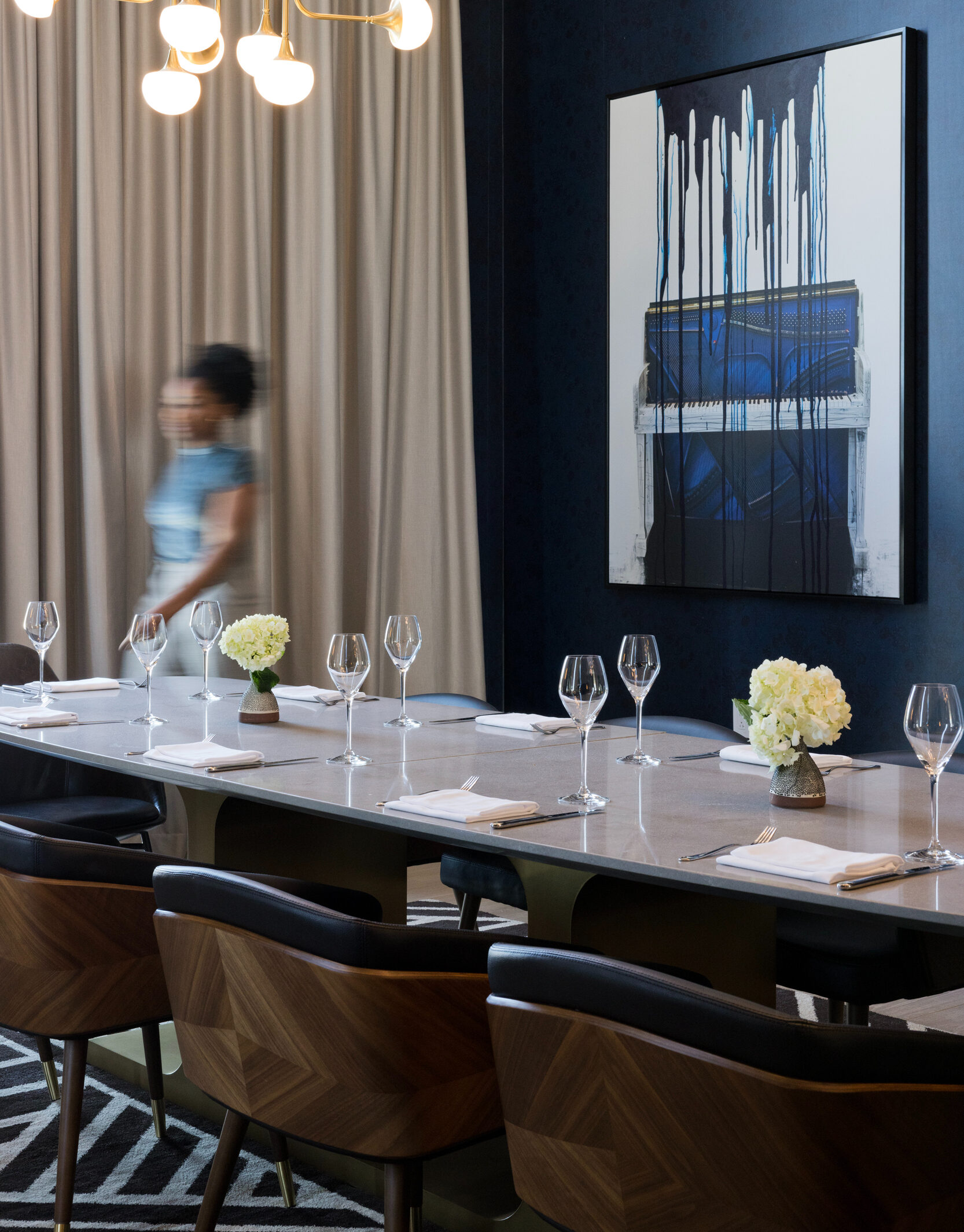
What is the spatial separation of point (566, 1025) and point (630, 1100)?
0.10 m

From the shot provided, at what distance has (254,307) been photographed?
535 cm

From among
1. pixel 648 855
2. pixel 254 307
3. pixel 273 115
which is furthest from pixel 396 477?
pixel 648 855

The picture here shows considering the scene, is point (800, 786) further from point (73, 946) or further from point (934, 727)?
point (73, 946)

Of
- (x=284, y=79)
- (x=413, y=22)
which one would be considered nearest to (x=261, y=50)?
(x=284, y=79)

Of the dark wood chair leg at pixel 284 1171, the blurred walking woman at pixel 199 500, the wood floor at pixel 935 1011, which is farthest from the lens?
the blurred walking woman at pixel 199 500

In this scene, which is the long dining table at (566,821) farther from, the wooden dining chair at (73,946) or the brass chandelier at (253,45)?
the brass chandelier at (253,45)

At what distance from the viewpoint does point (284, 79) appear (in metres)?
3.09

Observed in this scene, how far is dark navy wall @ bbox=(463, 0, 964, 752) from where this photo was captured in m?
4.57

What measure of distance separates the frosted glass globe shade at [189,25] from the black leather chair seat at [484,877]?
1.86 metres

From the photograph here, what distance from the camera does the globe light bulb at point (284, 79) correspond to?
3092mm

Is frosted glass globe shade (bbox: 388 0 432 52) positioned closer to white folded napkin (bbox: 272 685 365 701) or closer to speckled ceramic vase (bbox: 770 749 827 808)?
white folded napkin (bbox: 272 685 365 701)

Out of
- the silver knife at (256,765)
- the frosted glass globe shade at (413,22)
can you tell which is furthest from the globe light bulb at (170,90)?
the silver knife at (256,765)

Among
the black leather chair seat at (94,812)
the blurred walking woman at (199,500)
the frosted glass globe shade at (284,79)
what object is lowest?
the black leather chair seat at (94,812)

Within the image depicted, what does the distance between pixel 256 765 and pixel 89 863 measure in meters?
0.44
